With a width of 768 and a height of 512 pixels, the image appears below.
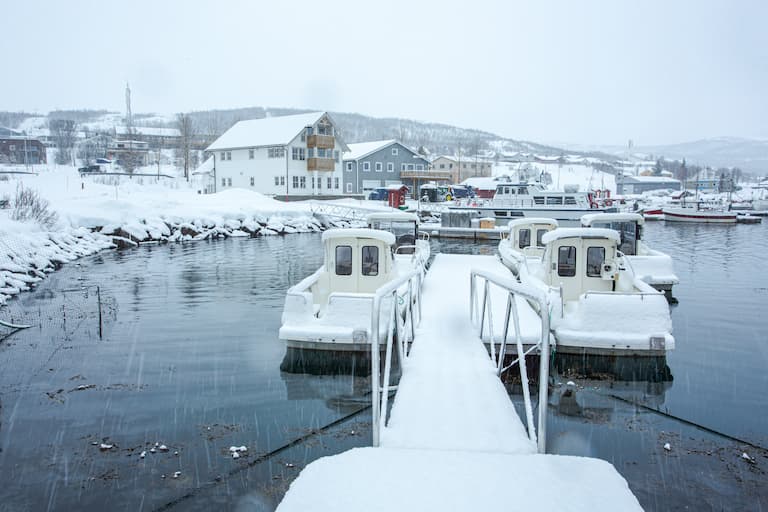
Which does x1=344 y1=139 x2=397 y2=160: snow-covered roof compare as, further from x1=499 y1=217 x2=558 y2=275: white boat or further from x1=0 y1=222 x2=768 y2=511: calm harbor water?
x1=0 y1=222 x2=768 y2=511: calm harbor water

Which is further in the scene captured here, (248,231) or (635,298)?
(248,231)

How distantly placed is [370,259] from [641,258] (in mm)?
10641

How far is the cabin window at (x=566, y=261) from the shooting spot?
13422mm

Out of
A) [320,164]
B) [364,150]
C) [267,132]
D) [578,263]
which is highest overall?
[267,132]

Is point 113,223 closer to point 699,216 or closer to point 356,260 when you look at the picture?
point 356,260

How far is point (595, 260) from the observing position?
13.4 metres

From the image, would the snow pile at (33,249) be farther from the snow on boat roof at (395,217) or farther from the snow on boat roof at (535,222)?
the snow on boat roof at (535,222)

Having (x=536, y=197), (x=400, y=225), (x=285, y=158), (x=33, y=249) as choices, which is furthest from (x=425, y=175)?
(x=33, y=249)

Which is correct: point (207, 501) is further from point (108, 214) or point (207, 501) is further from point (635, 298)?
point (108, 214)

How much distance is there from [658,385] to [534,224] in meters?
12.1

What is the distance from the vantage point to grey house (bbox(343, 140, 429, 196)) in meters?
70.6

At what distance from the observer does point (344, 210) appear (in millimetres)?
49906

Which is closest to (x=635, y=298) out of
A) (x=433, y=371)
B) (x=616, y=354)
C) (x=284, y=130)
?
(x=616, y=354)

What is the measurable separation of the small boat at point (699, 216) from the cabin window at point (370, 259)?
180 ft
